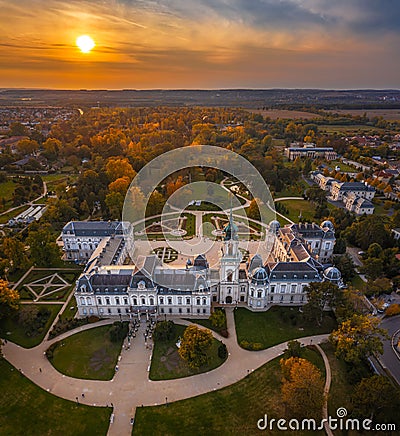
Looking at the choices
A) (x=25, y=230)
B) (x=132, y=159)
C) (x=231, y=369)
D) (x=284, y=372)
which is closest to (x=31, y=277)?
(x=25, y=230)

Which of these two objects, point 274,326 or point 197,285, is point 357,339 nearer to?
point 274,326

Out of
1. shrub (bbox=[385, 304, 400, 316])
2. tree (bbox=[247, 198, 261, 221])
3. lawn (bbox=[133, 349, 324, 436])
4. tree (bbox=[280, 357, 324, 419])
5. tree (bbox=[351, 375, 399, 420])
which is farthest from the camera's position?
tree (bbox=[247, 198, 261, 221])

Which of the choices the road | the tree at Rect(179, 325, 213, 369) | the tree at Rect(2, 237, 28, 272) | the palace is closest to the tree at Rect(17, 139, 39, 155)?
the tree at Rect(2, 237, 28, 272)

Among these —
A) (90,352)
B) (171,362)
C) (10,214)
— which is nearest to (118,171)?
(10,214)

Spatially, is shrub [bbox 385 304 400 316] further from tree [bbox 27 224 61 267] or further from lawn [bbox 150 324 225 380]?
tree [bbox 27 224 61 267]

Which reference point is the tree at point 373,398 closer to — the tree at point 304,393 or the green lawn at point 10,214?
the tree at point 304,393

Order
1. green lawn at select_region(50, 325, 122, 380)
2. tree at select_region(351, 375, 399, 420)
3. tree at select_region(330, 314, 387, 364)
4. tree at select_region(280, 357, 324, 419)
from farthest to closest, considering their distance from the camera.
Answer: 1. green lawn at select_region(50, 325, 122, 380)
2. tree at select_region(330, 314, 387, 364)
3. tree at select_region(280, 357, 324, 419)
4. tree at select_region(351, 375, 399, 420)

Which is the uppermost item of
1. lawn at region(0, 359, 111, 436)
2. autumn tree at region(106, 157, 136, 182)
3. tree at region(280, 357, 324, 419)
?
autumn tree at region(106, 157, 136, 182)
